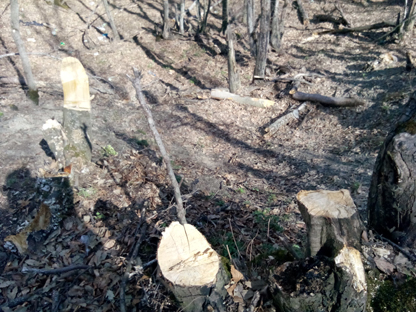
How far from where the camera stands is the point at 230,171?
688 cm

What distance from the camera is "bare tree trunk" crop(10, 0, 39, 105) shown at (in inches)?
279

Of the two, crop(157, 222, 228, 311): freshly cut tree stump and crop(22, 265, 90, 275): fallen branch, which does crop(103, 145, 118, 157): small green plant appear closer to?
crop(22, 265, 90, 275): fallen branch

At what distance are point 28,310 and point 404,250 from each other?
150 inches

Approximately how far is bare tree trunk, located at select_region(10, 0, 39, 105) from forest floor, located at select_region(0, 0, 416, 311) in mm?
259

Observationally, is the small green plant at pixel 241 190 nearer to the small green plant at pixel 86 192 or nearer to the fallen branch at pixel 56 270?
the small green plant at pixel 86 192

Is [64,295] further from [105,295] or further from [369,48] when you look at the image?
[369,48]

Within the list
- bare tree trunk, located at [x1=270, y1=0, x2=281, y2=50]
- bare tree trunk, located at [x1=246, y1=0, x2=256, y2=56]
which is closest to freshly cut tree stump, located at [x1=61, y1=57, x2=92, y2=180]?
bare tree trunk, located at [x1=246, y1=0, x2=256, y2=56]

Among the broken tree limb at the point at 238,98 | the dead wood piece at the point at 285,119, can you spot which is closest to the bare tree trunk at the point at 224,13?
the broken tree limb at the point at 238,98

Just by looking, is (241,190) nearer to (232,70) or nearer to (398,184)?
(398,184)

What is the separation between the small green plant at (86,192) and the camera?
4.52 metres

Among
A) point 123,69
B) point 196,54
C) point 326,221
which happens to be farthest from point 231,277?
point 196,54

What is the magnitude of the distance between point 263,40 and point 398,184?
8.72 meters

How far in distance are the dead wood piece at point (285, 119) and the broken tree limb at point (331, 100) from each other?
1.06 feet

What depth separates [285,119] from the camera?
349 inches
